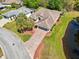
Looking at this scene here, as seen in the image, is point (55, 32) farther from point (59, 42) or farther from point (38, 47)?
point (38, 47)

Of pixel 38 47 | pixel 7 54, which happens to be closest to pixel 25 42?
pixel 38 47

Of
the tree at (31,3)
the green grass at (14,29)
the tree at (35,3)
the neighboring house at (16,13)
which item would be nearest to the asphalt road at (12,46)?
the green grass at (14,29)

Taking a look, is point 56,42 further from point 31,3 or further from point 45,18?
point 31,3

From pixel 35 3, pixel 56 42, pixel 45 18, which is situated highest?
pixel 35 3

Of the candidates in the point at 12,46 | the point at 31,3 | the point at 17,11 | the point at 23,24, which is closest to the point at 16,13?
the point at 17,11

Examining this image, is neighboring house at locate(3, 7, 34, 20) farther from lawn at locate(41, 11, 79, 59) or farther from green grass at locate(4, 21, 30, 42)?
lawn at locate(41, 11, 79, 59)

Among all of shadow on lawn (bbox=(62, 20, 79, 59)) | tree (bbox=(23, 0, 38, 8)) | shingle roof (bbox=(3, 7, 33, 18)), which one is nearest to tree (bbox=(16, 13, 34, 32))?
shingle roof (bbox=(3, 7, 33, 18))

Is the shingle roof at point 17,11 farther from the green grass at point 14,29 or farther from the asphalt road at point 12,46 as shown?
the asphalt road at point 12,46
